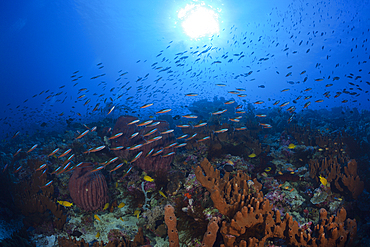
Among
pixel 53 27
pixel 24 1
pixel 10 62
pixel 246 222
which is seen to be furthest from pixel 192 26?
pixel 10 62

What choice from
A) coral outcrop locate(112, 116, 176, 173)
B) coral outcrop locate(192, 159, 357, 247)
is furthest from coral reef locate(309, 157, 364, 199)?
coral outcrop locate(112, 116, 176, 173)

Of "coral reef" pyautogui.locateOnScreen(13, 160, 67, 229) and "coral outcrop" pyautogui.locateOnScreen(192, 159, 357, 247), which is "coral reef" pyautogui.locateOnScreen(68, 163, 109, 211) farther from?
"coral outcrop" pyautogui.locateOnScreen(192, 159, 357, 247)

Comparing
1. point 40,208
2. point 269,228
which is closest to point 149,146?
point 40,208

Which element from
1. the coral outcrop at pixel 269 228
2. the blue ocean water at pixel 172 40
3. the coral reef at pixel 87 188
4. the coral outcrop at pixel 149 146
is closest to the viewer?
the coral outcrop at pixel 269 228

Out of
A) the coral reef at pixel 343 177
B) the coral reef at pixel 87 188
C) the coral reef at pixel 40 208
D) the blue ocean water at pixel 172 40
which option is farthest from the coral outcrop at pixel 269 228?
the blue ocean water at pixel 172 40

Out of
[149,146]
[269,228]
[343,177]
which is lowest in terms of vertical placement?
[269,228]

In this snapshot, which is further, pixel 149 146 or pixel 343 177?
pixel 149 146

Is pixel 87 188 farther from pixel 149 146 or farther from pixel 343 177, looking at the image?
pixel 343 177

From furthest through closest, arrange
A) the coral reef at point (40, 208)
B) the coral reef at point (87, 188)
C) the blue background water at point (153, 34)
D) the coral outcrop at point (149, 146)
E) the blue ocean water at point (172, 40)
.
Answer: the blue background water at point (153, 34) → the blue ocean water at point (172, 40) → the coral outcrop at point (149, 146) → the coral reef at point (40, 208) → the coral reef at point (87, 188)

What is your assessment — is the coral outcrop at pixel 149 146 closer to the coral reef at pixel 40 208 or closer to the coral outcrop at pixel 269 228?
the coral reef at pixel 40 208

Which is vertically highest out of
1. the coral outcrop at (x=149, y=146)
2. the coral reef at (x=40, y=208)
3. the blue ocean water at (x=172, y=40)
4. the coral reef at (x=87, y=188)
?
the blue ocean water at (x=172, y=40)

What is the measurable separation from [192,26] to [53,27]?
134 ft

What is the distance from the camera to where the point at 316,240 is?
2.25 meters

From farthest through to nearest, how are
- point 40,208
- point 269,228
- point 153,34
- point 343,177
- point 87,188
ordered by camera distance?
point 153,34
point 40,208
point 87,188
point 343,177
point 269,228
